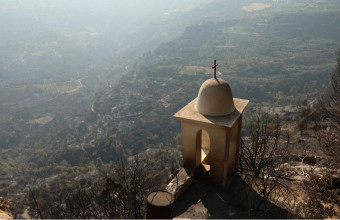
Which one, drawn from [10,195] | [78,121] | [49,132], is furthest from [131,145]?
[49,132]

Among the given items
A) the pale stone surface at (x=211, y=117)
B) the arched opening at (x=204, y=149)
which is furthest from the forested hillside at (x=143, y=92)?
the pale stone surface at (x=211, y=117)

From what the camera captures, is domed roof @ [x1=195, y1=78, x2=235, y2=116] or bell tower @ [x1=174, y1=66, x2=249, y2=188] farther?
domed roof @ [x1=195, y1=78, x2=235, y2=116]

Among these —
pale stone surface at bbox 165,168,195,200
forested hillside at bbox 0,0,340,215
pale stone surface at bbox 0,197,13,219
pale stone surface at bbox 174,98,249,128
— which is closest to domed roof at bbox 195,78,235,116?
pale stone surface at bbox 174,98,249,128

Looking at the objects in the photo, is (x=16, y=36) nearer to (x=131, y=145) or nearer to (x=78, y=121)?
(x=78, y=121)

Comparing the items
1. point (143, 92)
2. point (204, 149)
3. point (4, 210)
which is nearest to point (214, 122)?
point (204, 149)

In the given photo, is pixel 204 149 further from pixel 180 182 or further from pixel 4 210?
pixel 4 210

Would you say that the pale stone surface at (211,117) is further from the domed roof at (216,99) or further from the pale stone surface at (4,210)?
the pale stone surface at (4,210)

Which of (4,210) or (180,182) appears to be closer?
(4,210)

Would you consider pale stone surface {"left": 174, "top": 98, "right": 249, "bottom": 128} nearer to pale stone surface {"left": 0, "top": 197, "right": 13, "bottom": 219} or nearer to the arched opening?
the arched opening
